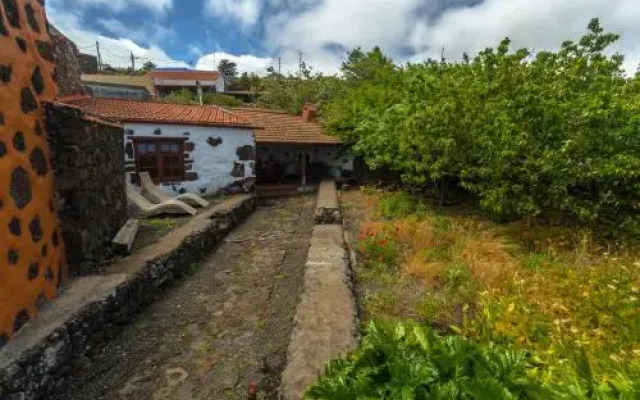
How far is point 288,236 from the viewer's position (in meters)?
8.83

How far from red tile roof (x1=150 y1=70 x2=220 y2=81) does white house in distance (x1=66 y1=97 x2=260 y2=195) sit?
36.2 meters

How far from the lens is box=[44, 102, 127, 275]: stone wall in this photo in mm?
4426

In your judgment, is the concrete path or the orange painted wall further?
the orange painted wall

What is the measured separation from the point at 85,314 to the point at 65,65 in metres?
8.66

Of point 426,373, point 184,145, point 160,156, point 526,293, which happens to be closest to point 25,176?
point 426,373

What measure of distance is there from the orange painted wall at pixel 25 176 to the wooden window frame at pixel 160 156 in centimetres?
637

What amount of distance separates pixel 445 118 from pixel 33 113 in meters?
7.73

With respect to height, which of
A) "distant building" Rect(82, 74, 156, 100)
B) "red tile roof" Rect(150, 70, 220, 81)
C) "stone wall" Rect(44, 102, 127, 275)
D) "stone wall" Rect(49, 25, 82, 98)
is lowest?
"stone wall" Rect(44, 102, 127, 275)

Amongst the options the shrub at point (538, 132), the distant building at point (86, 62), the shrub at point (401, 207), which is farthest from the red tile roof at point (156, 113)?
the distant building at point (86, 62)

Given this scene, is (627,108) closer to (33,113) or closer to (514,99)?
(514,99)

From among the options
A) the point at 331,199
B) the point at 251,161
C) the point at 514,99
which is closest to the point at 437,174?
the point at 514,99

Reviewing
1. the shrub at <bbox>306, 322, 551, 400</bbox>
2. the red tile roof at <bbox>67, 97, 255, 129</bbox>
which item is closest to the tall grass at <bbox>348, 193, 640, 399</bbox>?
the shrub at <bbox>306, 322, 551, 400</bbox>

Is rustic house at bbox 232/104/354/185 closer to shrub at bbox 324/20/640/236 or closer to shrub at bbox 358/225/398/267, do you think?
shrub at bbox 324/20/640/236

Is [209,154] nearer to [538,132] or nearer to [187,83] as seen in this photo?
[538,132]
